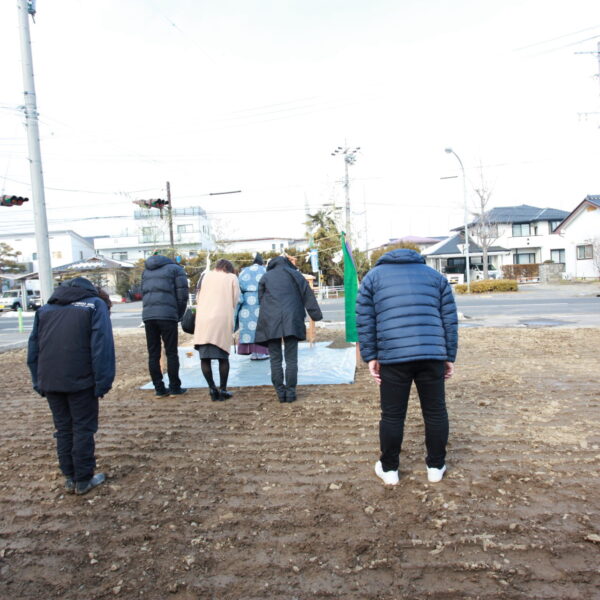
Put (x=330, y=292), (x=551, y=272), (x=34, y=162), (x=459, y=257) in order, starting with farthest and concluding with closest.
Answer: (x=459, y=257), (x=551, y=272), (x=330, y=292), (x=34, y=162)

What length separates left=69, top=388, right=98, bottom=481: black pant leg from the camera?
2857mm

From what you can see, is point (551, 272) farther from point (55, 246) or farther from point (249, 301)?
point (55, 246)

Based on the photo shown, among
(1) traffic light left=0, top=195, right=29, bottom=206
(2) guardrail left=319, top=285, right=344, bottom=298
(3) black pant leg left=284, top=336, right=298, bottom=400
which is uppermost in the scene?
(1) traffic light left=0, top=195, right=29, bottom=206

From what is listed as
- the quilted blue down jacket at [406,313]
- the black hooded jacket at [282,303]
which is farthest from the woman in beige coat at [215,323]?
the quilted blue down jacket at [406,313]

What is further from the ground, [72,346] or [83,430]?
[72,346]

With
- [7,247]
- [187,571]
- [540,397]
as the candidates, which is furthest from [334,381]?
[7,247]

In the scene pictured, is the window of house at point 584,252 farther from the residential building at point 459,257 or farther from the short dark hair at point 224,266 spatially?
the short dark hair at point 224,266

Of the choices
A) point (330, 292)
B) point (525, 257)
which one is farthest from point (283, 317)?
point (525, 257)

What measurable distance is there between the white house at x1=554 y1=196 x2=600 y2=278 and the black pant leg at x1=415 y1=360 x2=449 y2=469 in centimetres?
3342

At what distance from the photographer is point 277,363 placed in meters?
4.72

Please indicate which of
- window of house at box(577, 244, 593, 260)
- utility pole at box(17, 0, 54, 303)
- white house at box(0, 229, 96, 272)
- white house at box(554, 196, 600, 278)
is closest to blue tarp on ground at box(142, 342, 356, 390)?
utility pole at box(17, 0, 54, 303)

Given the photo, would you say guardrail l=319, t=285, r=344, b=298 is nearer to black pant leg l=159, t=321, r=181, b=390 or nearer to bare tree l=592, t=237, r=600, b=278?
bare tree l=592, t=237, r=600, b=278

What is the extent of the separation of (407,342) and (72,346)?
1.94 meters

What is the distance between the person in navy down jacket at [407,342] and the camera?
270 centimetres
